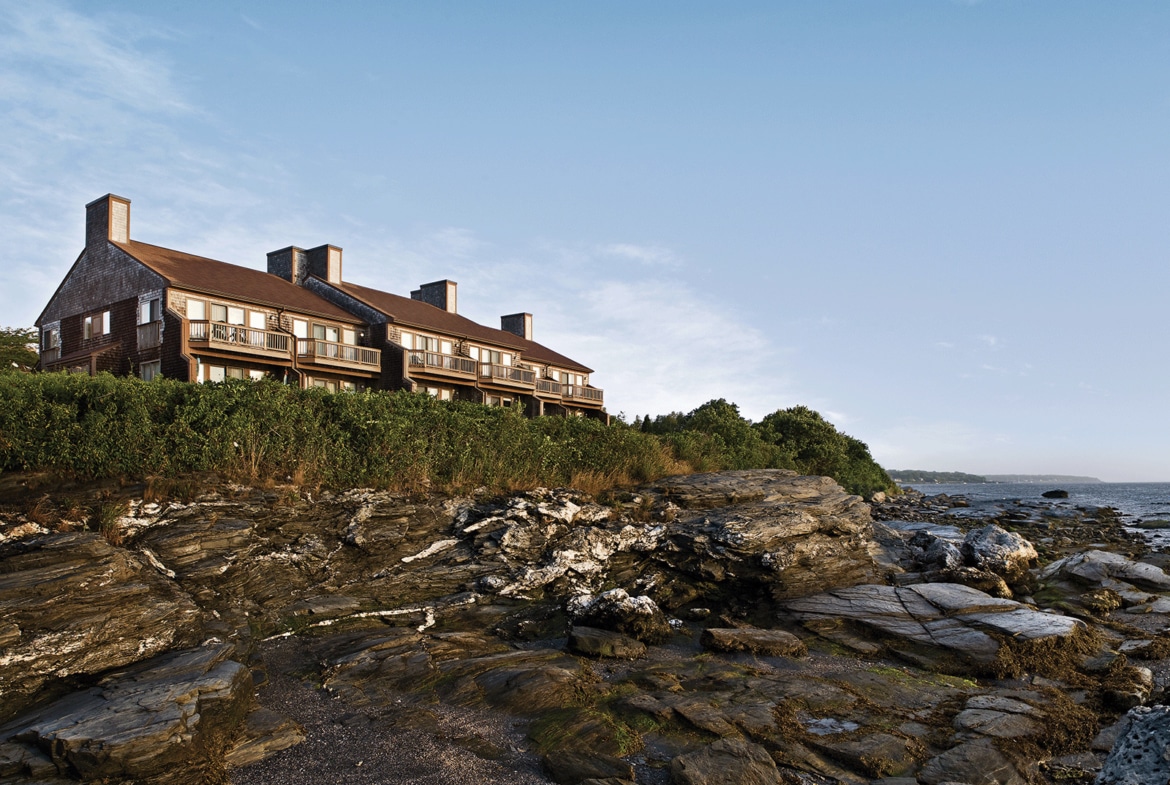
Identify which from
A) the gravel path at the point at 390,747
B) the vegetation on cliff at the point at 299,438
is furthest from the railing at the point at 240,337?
the gravel path at the point at 390,747

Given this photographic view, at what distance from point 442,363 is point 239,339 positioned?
12370mm

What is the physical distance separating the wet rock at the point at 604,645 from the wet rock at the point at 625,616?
52 centimetres

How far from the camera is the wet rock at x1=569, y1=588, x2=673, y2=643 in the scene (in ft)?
43.0

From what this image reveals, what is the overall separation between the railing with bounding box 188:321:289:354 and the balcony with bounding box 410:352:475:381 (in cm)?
769

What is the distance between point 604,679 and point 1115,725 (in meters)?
7.14

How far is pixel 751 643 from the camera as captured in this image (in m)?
12.6

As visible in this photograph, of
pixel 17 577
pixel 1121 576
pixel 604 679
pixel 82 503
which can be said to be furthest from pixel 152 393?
pixel 1121 576

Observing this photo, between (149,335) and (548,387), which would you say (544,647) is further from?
(548,387)

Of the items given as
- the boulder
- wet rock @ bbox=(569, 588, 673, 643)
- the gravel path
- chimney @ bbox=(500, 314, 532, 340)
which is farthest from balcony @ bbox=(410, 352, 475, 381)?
the gravel path

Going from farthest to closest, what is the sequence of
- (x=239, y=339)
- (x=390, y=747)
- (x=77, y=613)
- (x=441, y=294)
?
(x=441, y=294) → (x=239, y=339) → (x=77, y=613) → (x=390, y=747)

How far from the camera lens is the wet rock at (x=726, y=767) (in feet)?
24.8

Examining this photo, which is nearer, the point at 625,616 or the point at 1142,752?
the point at 1142,752

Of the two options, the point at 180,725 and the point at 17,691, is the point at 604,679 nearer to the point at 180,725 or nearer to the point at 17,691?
the point at 180,725

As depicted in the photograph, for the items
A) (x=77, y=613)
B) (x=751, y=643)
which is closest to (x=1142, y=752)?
(x=751, y=643)
